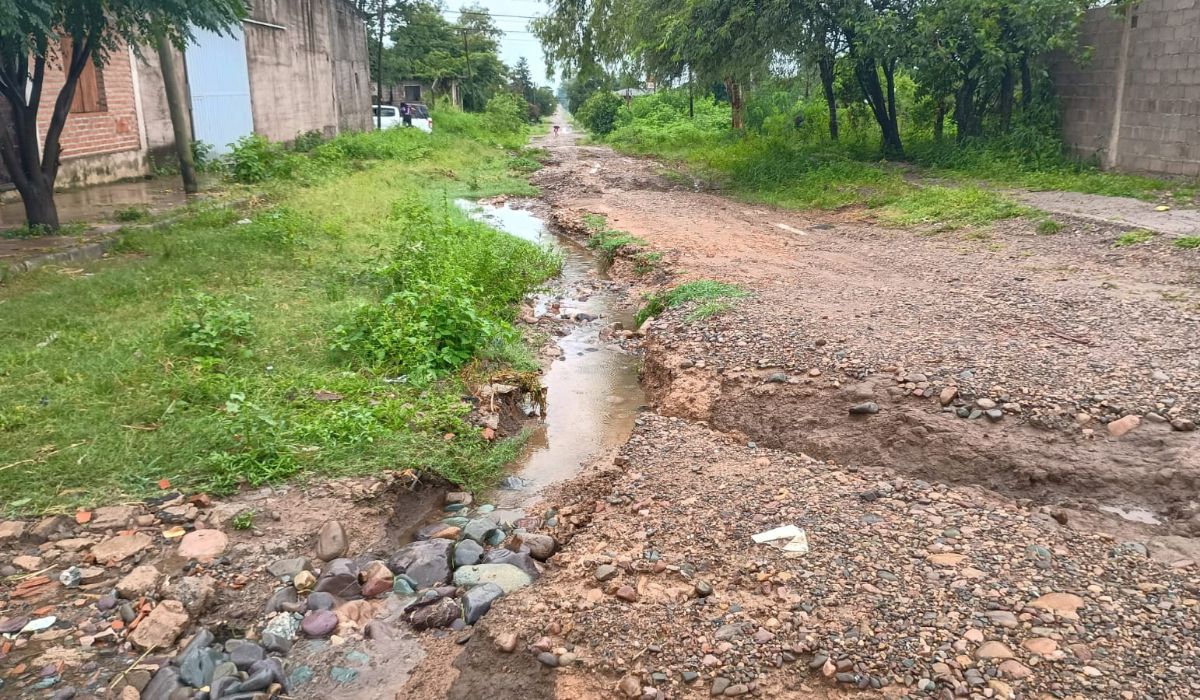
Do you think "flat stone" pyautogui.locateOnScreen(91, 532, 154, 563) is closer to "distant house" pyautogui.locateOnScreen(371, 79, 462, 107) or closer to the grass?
the grass

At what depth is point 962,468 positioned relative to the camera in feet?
12.7

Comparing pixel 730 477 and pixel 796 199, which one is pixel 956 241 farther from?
pixel 730 477

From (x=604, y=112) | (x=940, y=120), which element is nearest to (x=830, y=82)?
(x=940, y=120)

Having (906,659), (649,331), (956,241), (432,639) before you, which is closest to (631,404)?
(649,331)

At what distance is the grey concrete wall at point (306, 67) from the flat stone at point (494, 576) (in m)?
16.4

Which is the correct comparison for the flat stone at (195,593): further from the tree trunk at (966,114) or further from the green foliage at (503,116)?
the green foliage at (503,116)

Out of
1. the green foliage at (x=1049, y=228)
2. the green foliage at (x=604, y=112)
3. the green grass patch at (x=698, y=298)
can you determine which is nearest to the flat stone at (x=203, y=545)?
the green grass patch at (x=698, y=298)

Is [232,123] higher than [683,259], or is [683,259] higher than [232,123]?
[232,123]

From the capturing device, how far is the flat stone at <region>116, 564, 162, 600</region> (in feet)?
10.1

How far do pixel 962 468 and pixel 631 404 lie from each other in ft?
7.51

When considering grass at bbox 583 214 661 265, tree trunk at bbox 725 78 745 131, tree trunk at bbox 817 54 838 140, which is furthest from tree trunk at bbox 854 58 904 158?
tree trunk at bbox 725 78 745 131

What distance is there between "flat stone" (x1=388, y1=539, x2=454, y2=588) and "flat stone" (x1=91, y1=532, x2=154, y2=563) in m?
1.00

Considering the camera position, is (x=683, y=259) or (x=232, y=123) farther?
(x=232, y=123)

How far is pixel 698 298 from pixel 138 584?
478 cm
